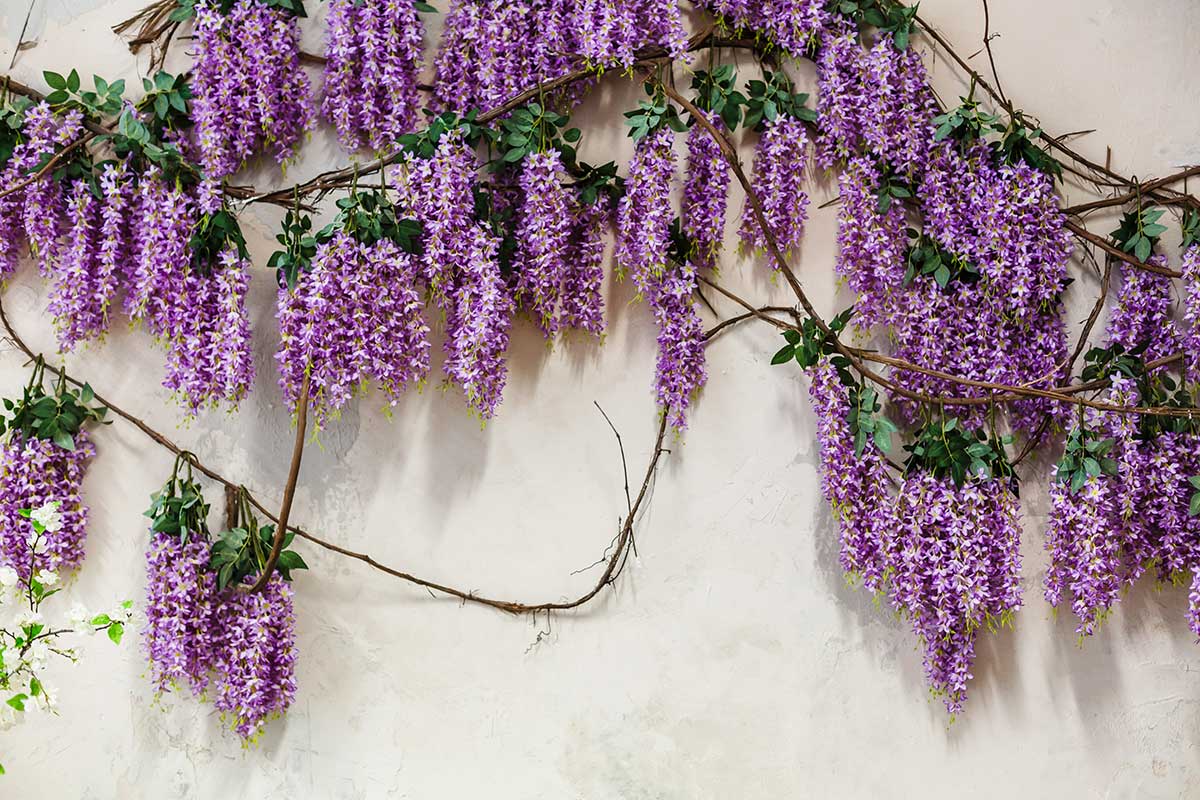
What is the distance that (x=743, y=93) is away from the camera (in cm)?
206

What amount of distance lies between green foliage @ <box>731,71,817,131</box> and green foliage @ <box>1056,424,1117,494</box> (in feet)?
2.58

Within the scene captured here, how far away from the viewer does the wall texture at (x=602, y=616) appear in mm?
1976

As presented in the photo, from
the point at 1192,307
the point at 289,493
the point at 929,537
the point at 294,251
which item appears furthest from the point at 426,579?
the point at 1192,307

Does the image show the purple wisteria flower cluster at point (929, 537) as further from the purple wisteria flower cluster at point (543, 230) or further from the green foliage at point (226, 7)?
the green foliage at point (226, 7)

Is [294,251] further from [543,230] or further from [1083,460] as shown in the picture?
[1083,460]

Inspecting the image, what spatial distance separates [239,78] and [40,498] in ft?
2.81

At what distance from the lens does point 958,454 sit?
6.17 ft

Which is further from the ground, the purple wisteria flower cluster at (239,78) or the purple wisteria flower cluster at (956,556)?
the purple wisteria flower cluster at (239,78)

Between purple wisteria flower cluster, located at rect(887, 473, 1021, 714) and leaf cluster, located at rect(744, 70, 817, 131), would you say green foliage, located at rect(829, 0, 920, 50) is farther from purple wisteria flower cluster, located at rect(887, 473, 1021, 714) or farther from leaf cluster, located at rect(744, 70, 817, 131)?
purple wisteria flower cluster, located at rect(887, 473, 1021, 714)

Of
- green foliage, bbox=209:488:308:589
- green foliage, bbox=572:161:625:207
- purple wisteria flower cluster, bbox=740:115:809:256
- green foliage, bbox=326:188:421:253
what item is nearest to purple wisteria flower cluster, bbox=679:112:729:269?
purple wisteria flower cluster, bbox=740:115:809:256

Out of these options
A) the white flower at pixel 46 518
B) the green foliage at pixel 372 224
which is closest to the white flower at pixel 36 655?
the white flower at pixel 46 518

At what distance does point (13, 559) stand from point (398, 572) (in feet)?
2.26

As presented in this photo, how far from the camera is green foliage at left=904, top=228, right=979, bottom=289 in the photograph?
196cm

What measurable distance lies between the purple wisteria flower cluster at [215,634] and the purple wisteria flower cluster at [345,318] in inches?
13.5
